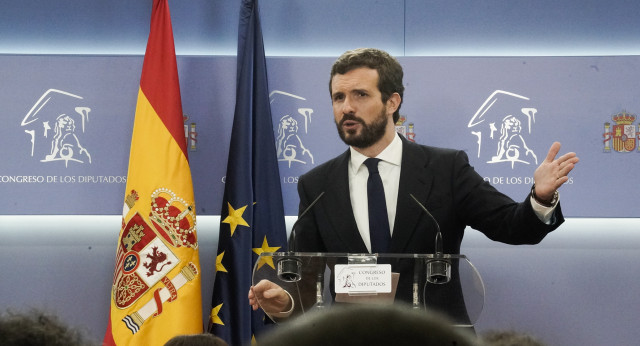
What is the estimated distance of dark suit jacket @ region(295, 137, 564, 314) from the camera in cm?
325

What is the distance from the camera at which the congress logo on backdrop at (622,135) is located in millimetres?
5254

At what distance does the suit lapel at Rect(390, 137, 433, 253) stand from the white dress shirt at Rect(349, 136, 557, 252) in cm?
5

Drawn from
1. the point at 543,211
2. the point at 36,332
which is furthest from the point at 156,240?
the point at 36,332

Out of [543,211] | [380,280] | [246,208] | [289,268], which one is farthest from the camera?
[246,208]

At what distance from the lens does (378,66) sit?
365 cm

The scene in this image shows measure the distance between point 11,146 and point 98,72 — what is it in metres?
0.74

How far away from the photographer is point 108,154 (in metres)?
5.36

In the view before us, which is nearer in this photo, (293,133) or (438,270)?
(438,270)

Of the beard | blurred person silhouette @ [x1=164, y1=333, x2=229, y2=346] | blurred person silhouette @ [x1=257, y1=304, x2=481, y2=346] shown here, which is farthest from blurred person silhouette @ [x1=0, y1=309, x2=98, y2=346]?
the beard

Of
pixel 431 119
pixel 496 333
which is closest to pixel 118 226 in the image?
pixel 431 119

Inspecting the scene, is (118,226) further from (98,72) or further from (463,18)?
(463,18)

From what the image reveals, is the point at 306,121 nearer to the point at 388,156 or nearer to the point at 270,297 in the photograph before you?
the point at 388,156

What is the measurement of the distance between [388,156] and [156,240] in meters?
1.87

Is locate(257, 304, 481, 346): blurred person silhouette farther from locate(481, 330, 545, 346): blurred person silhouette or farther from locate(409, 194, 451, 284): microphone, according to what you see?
locate(409, 194, 451, 284): microphone
